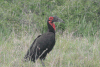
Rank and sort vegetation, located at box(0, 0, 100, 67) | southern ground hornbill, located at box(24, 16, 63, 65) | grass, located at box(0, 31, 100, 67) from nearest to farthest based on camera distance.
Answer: grass, located at box(0, 31, 100, 67)
southern ground hornbill, located at box(24, 16, 63, 65)
vegetation, located at box(0, 0, 100, 67)

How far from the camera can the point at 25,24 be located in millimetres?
7246

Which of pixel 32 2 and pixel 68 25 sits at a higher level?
pixel 32 2

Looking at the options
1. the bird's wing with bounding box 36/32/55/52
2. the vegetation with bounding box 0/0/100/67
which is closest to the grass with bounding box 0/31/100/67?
the vegetation with bounding box 0/0/100/67

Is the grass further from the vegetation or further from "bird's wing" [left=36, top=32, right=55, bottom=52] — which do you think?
"bird's wing" [left=36, top=32, right=55, bottom=52]

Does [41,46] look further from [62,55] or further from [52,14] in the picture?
[52,14]

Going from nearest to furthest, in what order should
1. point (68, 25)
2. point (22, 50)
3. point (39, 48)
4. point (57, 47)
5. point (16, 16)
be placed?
1. point (39, 48)
2. point (22, 50)
3. point (57, 47)
4. point (68, 25)
5. point (16, 16)

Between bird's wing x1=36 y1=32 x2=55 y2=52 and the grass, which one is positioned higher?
bird's wing x1=36 y1=32 x2=55 y2=52

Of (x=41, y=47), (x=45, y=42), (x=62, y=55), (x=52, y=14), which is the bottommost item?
(x=62, y=55)

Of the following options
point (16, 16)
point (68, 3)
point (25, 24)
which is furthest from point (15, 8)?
point (68, 3)

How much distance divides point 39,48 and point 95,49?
67.4 inches

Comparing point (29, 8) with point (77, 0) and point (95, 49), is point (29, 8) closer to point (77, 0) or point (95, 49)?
point (77, 0)

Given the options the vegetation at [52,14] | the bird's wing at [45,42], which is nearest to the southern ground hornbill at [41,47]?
the bird's wing at [45,42]

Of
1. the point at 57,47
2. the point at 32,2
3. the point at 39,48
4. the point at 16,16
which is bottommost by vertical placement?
the point at 57,47

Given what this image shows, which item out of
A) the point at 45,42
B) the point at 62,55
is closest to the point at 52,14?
the point at 45,42
